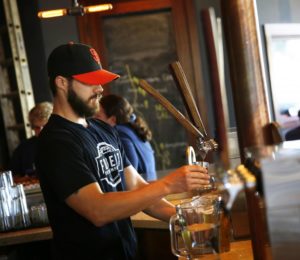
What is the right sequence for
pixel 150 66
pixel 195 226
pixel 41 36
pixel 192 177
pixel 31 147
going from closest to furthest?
1. pixel 195 226
2. pixel 192 177
3. pixel 31 147
4. pixel 41 36
5. pixel 150 66

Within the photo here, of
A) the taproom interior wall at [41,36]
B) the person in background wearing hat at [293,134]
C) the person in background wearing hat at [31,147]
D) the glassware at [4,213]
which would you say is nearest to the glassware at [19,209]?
the glassware at [4,213]

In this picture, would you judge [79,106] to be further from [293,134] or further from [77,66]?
[293,134]

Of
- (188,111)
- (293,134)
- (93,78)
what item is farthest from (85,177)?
(293,134)

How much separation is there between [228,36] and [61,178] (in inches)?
34.3

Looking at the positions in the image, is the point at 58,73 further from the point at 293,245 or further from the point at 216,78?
the point at 293,245

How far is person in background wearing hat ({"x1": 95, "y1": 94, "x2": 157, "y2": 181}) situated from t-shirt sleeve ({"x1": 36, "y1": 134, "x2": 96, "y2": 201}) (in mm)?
1810

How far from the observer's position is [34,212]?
2867 millimetres

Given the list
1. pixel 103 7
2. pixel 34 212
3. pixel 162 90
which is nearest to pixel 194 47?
pixel 162 90

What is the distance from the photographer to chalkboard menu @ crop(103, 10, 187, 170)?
5.11 meters

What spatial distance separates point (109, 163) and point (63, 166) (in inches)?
8.8

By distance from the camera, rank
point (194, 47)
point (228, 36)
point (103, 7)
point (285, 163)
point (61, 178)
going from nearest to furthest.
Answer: point (285, 163) < point (228, 36) < point (61, 178) < point (103, 7) < point (194, 47)

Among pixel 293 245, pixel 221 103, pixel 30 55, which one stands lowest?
pixel 293 245

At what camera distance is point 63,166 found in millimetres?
1700

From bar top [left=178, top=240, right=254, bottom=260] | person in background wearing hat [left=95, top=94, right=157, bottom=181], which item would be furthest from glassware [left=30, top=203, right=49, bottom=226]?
bar top [left=178, top=240, right=254, bottom=260]
